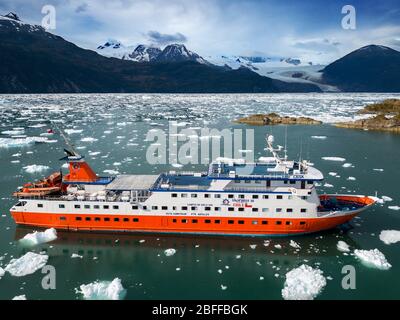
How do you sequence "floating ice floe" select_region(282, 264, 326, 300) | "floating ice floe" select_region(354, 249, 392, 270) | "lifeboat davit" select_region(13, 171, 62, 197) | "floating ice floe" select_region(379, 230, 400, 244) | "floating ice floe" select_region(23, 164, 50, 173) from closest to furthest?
"floating ice floe" select_region(282, 264, 326, 300) → "floating ice floe" select_region(354, 249, 392, 270) → "floating ice floe" select_region(379, 230, 400, 244) → "lifeboat davit" select_region(13, 171, 62, 197) → "floating ice floe" select_region(23, 164, 50, 173)

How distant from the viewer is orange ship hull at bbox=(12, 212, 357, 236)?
72.9 feet

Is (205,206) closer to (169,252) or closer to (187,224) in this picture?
(187,224)

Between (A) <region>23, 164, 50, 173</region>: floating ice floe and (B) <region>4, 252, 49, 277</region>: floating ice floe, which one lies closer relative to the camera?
(B) <region>4, 252, 49, 277</region>: floating ice floe

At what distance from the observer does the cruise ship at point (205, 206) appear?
72.2 feet

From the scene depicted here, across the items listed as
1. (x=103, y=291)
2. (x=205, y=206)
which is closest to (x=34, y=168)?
(x=205, y=206)

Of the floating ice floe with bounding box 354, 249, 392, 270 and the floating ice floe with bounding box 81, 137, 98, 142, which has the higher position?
the floating ice floe with bounding box 81, 137, 98, 142

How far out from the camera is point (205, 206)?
73.2 ft

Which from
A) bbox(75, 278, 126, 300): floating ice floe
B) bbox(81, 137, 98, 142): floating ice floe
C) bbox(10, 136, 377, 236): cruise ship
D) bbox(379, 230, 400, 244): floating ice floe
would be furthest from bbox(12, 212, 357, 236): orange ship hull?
bbox(81, 137, 98, 142): floating ice floe

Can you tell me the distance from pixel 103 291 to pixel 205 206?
8.43 metres

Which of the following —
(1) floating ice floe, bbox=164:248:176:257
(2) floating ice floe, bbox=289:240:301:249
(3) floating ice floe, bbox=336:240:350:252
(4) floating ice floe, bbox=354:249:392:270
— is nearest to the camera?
(4) floating ice floe, bbox=354:249:392:270

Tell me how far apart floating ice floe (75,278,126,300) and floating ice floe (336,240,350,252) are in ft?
44.2

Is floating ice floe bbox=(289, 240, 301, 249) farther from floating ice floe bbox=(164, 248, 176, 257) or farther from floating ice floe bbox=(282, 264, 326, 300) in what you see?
floating ice floe bbox=(164, 248, 176, 257)

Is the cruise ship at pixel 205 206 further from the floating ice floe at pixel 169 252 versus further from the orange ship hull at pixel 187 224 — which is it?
the floating ice floe at pixel 169 252
